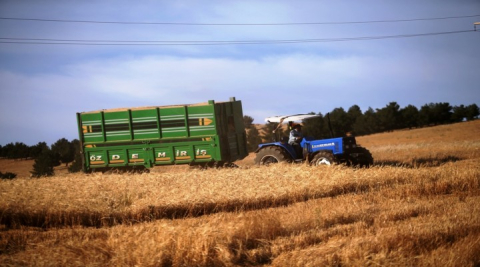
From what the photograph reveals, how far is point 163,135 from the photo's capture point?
18.2m

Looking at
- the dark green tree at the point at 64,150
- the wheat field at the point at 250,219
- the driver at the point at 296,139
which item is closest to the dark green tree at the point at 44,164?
the dark green tree at the point at 64,150

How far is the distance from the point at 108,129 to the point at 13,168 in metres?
7.19

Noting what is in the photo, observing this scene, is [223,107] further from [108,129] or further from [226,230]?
[226,230]

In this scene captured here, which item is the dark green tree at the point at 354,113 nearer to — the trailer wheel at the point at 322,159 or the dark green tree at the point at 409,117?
the dark green tree at the point at 409,117

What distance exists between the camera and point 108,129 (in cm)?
1889

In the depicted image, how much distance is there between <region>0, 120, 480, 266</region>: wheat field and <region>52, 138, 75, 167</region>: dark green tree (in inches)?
494

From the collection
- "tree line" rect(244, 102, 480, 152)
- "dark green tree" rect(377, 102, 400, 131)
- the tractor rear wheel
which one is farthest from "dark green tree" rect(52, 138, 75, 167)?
"dark green tree" rect(377, 102, 400, 131)

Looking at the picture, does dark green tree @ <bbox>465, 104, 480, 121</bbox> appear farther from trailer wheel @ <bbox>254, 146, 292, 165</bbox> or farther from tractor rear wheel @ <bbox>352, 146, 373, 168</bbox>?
trailer wheel @ <bbox>254, 146, 292, 165</bbox>

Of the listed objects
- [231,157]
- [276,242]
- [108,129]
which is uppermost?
[108,129]

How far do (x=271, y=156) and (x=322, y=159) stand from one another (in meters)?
1.86

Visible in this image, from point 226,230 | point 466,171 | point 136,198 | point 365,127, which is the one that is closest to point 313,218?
point 226,230

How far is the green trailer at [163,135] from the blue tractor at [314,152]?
2.11 meters

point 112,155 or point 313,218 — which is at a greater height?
point 112,155

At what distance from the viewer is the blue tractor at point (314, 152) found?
50.8ft
